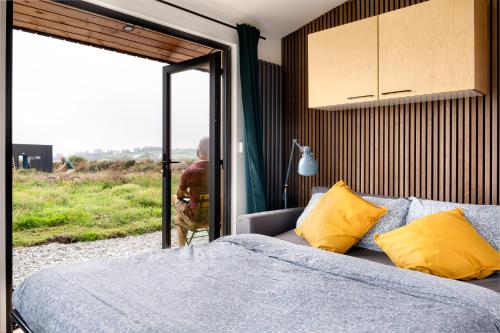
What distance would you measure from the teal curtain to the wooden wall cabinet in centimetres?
55

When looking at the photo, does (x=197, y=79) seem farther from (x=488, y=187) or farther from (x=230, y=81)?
(x=488, y=187)

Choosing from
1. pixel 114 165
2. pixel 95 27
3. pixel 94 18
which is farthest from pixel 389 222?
pixel 114 165

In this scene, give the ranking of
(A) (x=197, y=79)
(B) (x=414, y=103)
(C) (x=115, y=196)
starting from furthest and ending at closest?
(C) (x=115, y=196), (A) (x=197, y=79), (B) (x=414, y=103)

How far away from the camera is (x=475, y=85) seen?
2309 mm

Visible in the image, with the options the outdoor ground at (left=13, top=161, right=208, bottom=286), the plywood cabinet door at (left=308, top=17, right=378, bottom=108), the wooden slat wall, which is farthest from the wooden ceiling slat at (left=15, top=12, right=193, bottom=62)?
the plywood cabinet door at (left=308, top=17, right=378, bottom=108)

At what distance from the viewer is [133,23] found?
271 centimetres

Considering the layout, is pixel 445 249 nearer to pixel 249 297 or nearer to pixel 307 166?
pixel 249 297

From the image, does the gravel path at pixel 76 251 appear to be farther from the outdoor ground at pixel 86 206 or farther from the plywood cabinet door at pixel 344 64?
the plywood cabinet door at pixel 344 64

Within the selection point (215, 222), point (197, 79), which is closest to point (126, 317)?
point (215, 222)

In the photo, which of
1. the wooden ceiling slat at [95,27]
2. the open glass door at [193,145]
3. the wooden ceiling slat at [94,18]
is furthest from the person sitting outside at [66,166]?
the wooden ceiling slat at [94,18]

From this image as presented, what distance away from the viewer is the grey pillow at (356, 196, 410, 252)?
8.20 ft

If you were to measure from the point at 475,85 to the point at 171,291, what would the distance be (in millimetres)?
2104

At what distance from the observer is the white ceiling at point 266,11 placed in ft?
10.1

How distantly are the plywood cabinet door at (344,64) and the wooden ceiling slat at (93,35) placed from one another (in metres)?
1.73
